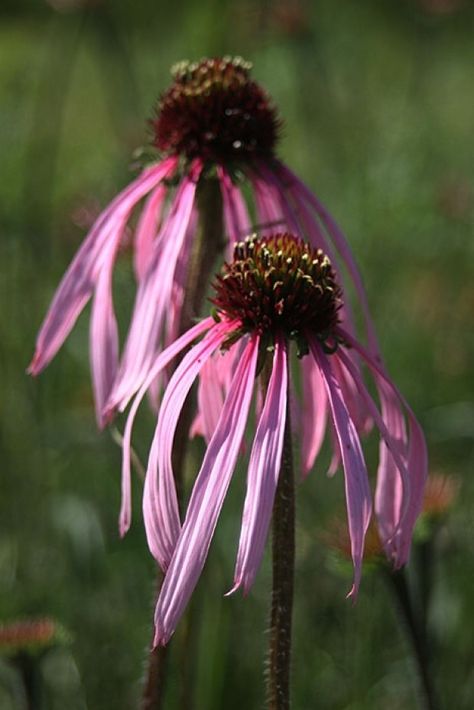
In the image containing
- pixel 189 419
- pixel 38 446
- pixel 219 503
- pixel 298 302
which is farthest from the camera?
pixel 38 446

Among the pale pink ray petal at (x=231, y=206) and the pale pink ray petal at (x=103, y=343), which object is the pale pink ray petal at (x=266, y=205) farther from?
the pale pink ray petal at (x=103, y=343)

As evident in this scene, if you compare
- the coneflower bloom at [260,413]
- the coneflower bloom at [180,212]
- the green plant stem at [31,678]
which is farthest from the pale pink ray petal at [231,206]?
the green plant stem at [31,678]

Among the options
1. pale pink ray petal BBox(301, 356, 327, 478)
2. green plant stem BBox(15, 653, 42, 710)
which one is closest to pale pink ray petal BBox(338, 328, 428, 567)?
pale pink ray petal BBox(301, 356, 327, 478)

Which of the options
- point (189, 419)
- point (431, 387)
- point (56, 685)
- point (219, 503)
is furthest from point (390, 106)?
point (219, 503)

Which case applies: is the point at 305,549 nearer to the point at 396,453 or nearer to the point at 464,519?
the point at 464,519

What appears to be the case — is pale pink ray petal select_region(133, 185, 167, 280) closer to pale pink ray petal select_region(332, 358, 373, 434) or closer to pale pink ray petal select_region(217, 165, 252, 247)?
pale pink ray petal select_region(217, 165, 252, 247)
